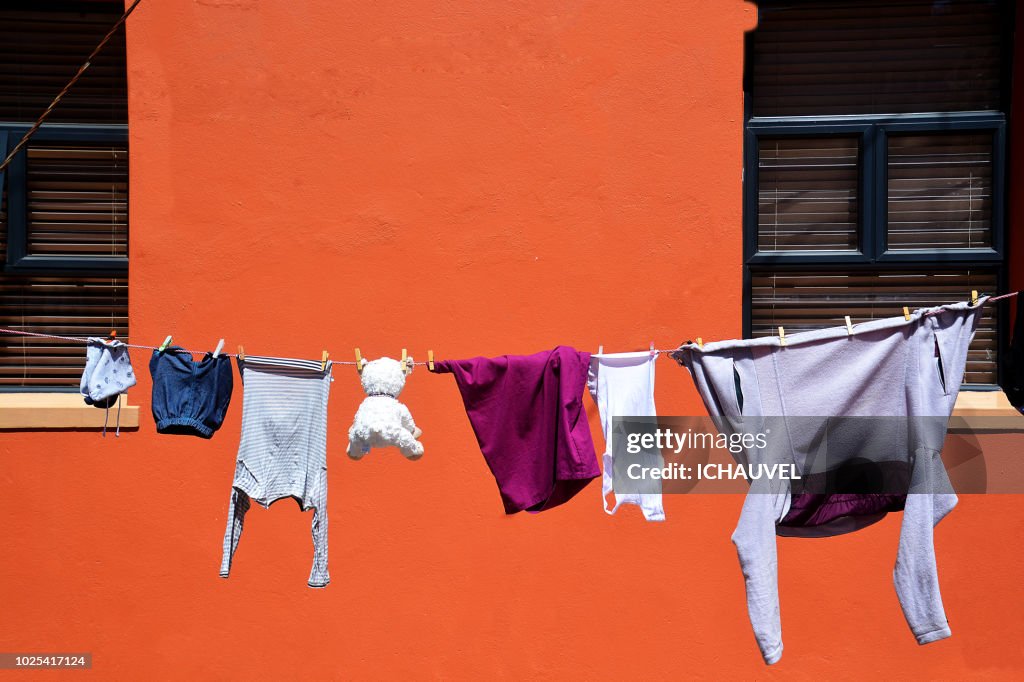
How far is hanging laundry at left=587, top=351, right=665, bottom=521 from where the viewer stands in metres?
3.56

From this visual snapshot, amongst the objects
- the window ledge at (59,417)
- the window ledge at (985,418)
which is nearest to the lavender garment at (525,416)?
the window ledge at (59,417)

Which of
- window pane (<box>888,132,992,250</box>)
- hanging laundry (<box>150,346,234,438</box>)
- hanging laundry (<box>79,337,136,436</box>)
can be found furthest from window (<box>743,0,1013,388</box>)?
hanging laundry (<box>79,337,136,436</box>)

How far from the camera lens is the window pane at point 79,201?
14.4 ft

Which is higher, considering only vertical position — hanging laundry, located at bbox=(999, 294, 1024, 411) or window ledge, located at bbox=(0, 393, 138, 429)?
hanging laundry, located at bbox=(999, 294, 1024, 411)

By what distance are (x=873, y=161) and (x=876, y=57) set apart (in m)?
0.51

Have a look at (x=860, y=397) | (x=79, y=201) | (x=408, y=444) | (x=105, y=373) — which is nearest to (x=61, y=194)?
(x=79, y=201)

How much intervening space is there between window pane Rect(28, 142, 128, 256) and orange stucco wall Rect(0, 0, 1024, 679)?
0.41 metres

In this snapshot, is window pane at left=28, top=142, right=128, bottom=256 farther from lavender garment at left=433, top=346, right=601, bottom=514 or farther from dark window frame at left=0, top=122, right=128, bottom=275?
lavender garment at left=433, top=346, right=601, bottom=514

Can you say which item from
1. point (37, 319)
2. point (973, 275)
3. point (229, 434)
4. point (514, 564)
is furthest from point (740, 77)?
point (37, 319)

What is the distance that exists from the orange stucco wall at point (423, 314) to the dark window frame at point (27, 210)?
0.40m

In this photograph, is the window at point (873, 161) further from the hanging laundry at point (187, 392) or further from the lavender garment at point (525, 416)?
the hanging laundry at point (187, 392)

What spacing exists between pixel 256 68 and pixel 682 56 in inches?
75.0

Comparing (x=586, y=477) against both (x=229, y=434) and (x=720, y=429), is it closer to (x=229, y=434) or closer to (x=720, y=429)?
(x=720, y=429)

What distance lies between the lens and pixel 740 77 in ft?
13.3
